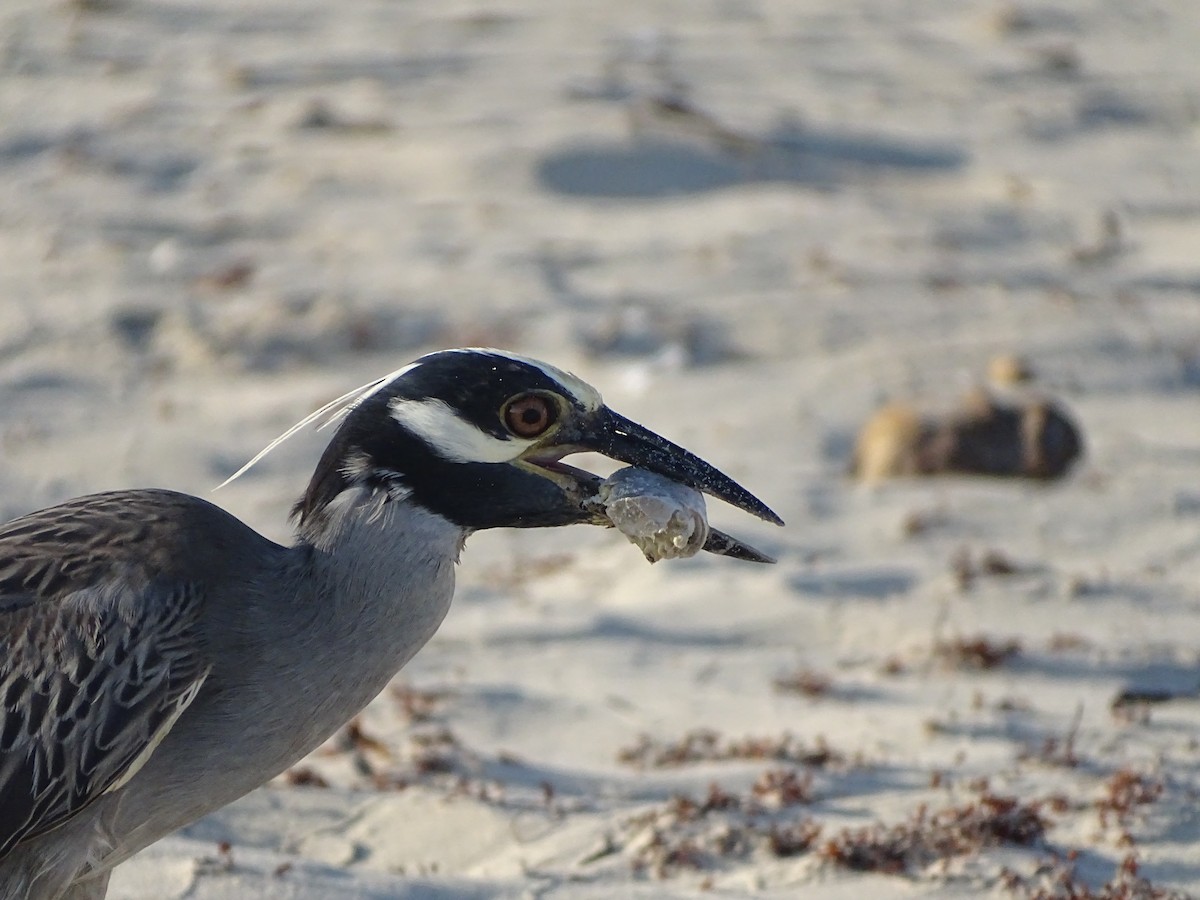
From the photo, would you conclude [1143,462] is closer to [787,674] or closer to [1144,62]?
[787,674]

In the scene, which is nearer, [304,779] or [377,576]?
[377,576]

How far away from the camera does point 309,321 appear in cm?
882

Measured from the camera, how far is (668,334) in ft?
28.7

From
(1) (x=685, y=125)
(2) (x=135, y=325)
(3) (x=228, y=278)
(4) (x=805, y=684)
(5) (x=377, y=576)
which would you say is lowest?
(4) (x=805, y=684)

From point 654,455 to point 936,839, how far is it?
4.31 feet

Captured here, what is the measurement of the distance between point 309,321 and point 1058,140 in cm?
482

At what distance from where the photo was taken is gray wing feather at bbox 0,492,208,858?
374 cm

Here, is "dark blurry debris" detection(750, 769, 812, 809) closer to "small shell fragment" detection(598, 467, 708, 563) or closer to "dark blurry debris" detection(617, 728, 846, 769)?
"dark blurry debris" detection(617, 728, 846, 769)

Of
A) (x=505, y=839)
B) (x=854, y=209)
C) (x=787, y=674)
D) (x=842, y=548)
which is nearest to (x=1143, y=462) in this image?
(x=842, y=548)

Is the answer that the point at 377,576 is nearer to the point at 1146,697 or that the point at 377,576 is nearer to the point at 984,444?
the point at 1146,697

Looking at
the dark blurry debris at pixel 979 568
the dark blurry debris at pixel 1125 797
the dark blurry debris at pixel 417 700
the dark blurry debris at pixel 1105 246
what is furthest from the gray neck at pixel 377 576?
the dark blurry debris at pixel 1105 246

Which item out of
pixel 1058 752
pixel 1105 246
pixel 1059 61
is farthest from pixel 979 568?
pixel 1059 61

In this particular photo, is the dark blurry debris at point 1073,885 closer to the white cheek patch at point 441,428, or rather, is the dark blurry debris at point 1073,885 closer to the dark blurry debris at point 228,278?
the white cheek patch at point 441,428

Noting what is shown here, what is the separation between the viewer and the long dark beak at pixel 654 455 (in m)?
4.03
